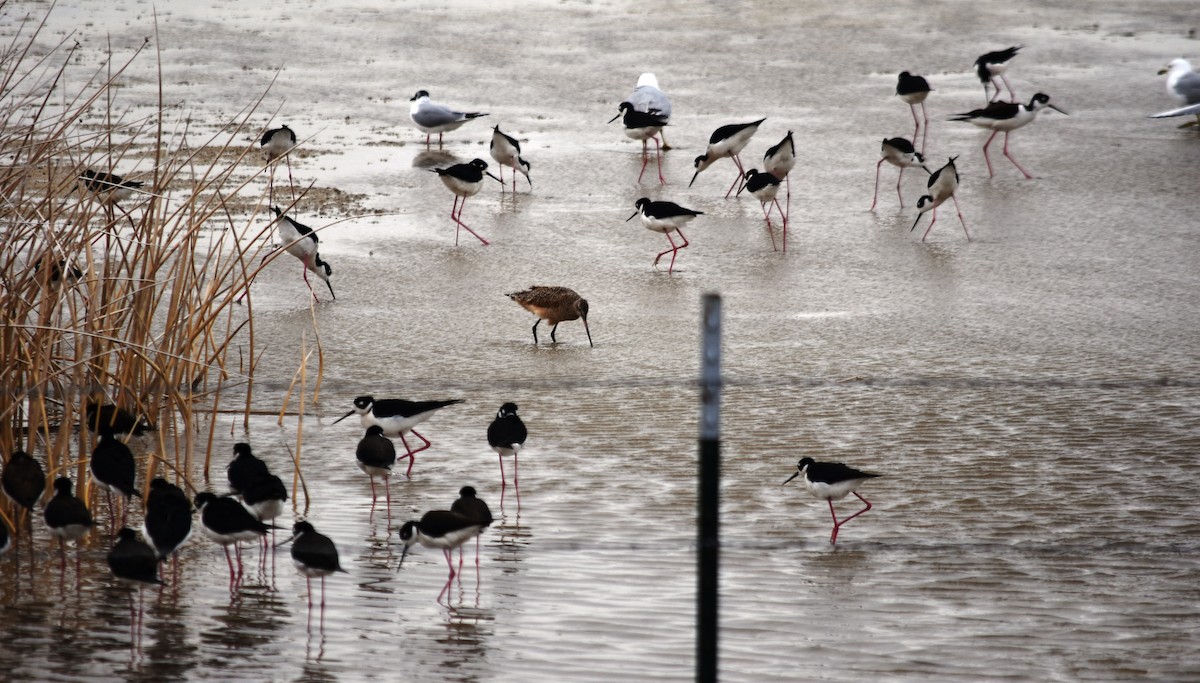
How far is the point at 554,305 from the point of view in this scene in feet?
27.7

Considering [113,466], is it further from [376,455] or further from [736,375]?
[736,375]

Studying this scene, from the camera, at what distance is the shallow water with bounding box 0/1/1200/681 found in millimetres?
4617

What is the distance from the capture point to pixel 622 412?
7.11 m

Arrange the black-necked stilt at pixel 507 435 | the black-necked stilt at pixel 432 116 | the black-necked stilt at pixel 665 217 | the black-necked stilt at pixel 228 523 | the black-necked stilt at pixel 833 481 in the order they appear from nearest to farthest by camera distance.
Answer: the black-necked stilt at pixel 228 523 < the black-necked stilt at pixel 833 481 < the black-necked stilt at pixel 507 435 < the black-necked stilt at pixel 665 217 < the black-necked stilt at pixel 432 116

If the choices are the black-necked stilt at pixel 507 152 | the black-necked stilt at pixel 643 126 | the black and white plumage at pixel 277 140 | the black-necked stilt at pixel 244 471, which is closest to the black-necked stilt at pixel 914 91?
the black-necked stilt at pixel 643 126

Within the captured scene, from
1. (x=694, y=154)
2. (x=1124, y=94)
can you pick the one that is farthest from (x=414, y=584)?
(x=1124, y=94)

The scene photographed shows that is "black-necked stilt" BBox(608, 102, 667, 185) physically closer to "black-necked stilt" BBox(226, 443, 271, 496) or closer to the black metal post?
"black-necked stilt" BBox(226, 443, 271, 496)

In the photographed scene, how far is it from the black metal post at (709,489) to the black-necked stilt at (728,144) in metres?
8.57

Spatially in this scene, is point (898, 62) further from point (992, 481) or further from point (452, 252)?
point (992, 481)

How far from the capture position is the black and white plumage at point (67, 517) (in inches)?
192

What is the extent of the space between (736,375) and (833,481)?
205cm

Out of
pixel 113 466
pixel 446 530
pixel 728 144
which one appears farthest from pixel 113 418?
pixel 728 144

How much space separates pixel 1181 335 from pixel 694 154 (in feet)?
18.2

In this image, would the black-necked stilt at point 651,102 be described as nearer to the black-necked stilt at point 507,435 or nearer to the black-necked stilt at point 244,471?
the black-necked stilt at point 507,435
